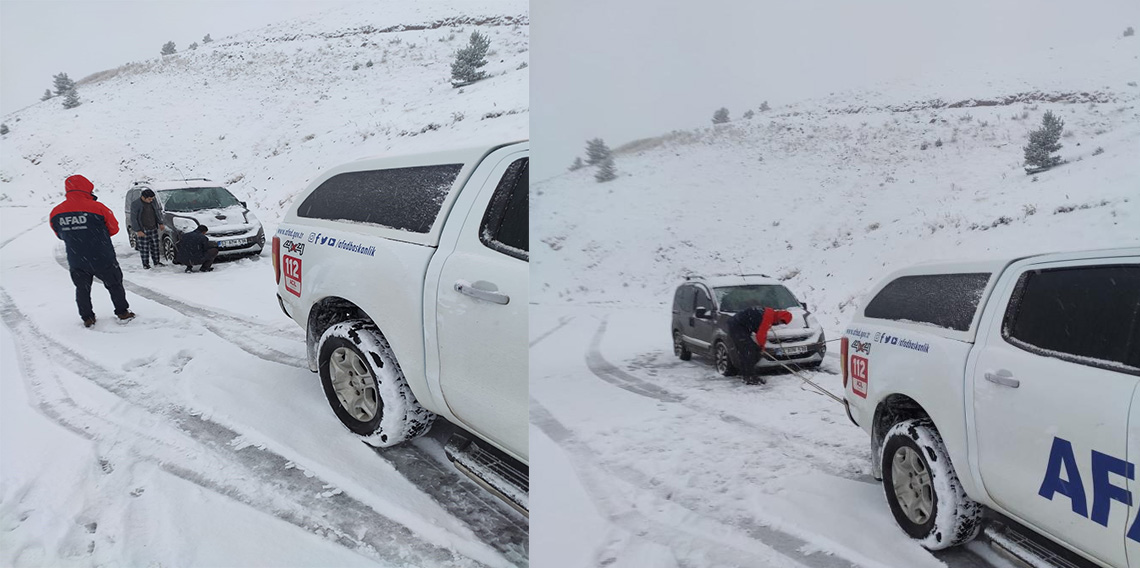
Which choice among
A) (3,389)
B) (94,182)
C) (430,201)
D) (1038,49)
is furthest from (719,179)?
(3,389)

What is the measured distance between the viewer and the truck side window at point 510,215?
1422mm

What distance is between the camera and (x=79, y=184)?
5.80 ft

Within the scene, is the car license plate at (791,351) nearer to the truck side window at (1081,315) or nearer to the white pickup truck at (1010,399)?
the white pickup truck at (1010,399)

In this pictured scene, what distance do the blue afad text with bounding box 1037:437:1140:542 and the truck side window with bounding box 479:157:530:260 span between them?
38.1 inches

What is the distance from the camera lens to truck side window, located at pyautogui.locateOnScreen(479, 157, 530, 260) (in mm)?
1422

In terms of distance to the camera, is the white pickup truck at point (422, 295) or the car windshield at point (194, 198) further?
the car windshield at point (194, 198)

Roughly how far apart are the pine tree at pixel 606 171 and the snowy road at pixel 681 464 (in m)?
0.26

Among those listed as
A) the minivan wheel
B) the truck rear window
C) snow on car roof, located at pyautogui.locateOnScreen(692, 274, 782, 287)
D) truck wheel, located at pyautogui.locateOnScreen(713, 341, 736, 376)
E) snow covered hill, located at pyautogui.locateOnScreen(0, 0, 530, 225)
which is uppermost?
snow covered hill, located at pyautogui.locateOnScreen(0, 0, 530, 225)

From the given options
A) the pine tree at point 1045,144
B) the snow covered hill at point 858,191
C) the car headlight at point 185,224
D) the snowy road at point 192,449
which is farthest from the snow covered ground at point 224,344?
the pine tree at point 1045,144

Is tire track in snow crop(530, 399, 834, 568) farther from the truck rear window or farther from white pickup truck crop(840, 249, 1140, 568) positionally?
the truck rear window

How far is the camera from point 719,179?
113cm

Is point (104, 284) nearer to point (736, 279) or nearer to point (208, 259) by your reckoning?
point (208, 259)

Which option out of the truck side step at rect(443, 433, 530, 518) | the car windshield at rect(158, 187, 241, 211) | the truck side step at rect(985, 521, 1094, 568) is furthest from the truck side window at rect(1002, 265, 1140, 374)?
the car windshield at rect(158, 187, 241, 211)

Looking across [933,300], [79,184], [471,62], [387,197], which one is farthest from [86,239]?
[933,300]
